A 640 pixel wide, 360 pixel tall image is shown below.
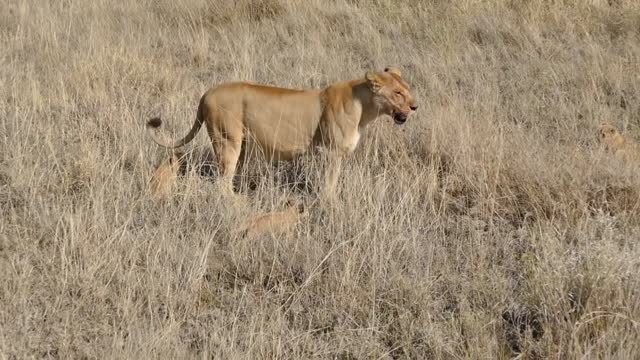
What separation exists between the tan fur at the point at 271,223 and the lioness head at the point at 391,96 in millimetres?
1466

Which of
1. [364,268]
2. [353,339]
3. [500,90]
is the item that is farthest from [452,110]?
[353,339]

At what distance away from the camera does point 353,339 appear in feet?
10.4

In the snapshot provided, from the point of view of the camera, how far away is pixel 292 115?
5.40 metres

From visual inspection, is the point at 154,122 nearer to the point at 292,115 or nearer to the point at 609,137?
the point at 292,115

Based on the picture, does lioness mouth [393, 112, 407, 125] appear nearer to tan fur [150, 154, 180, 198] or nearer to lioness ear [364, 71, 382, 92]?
lioness ear [364, 71, 382, 92]

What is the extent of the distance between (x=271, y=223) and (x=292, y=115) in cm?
152

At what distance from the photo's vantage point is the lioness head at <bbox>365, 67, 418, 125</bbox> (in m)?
5.35

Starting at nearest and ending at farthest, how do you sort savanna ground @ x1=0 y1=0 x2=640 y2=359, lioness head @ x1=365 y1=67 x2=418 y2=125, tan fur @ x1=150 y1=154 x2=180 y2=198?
savanna ground @ x1=0 y1=0 x2=640 y2=359 → tan fur @ x1=150 y1=154 x2=180 y2=198 → lioness head @ x1=365 y1=67 x2=418 y2=125

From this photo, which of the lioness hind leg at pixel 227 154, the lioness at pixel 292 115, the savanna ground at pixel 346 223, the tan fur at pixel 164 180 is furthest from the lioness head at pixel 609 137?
the tan fur at pixel 164 180

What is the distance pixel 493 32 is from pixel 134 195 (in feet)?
18.5

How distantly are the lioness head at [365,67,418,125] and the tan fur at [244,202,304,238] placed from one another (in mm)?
1466

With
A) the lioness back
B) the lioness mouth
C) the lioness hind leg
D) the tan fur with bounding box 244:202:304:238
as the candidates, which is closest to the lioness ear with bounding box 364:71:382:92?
the lioness mouth

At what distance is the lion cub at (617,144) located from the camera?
16.6 feet

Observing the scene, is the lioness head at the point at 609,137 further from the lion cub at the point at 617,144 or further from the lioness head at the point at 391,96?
the lioness head at the point at 391,96
